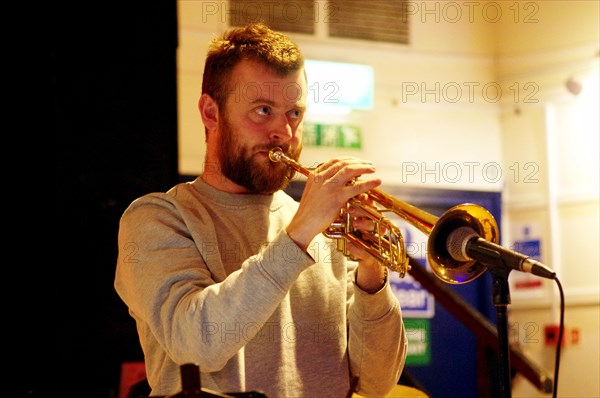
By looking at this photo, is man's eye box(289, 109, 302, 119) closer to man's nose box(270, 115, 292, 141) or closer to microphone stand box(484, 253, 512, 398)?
man's nose box(270, 115, 292, 141)

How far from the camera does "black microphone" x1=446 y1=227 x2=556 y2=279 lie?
5.35 ft

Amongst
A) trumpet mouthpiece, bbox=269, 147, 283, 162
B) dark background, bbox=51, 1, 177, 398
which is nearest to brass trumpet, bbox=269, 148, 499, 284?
trumpet mouthpiece, bbox=269, 147, 283, 162

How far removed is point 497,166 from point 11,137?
327cm

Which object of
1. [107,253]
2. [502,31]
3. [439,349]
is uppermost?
[502,31]

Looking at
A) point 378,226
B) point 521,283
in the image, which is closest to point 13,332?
point 378,226

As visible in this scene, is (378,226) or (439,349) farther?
(439,349)

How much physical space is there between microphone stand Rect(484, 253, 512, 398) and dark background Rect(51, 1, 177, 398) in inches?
89.2

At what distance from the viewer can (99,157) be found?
3.68m

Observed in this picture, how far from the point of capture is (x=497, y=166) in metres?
5.66

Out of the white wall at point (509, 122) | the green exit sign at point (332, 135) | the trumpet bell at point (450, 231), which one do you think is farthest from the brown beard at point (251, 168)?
the green exit sign at point (332, 135)

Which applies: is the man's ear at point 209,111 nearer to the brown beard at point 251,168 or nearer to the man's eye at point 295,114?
the brown beard at point 251,168

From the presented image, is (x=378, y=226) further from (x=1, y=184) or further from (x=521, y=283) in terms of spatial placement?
(x=521, y=283)

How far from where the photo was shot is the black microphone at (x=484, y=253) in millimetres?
1632

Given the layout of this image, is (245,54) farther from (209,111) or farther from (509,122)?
(509,122)
